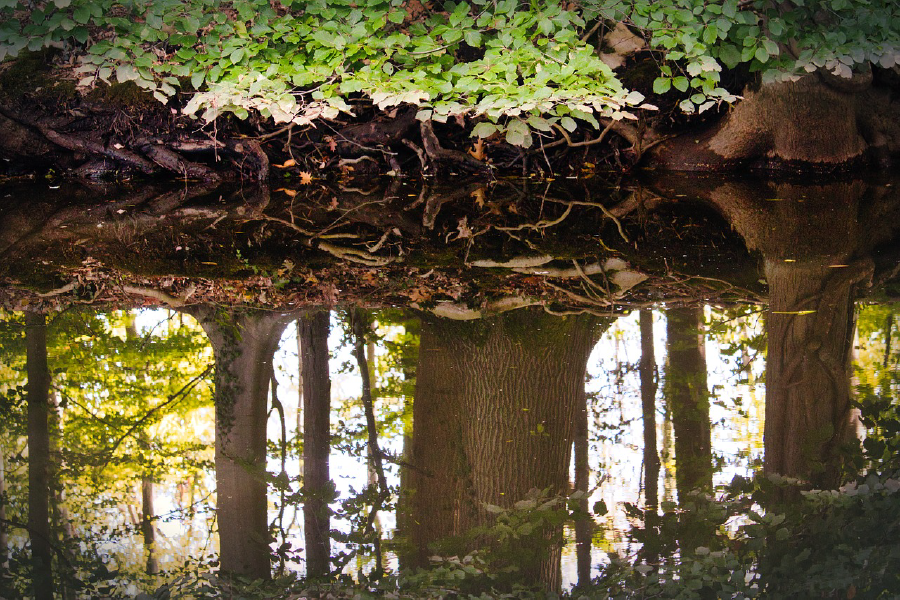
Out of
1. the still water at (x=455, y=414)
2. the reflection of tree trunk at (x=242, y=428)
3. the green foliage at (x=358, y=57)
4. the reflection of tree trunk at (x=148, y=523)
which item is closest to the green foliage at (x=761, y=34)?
the green foliage at (x=358, y=57)

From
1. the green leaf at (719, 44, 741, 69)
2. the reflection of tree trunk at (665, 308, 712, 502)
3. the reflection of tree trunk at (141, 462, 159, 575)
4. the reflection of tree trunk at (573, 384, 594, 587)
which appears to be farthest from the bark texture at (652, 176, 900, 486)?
the reflection of tree trunk at (141, 462, 159, 575)

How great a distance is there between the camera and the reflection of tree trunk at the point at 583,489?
1591 mm

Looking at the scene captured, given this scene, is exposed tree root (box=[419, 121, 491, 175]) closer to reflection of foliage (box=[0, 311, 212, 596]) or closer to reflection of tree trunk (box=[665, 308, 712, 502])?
reflection of foliage (box=[0, 311, 212, 596])

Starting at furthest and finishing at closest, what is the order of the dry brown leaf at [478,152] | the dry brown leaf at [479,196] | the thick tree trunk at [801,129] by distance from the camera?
the dry brown leaf at [478,152], the thick tree trunk at [801,129], the dry brown leaf at [479,196]

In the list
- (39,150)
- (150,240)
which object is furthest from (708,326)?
(39,150)

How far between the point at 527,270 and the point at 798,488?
1905 millimetres

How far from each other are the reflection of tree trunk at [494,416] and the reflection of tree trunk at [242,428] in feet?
1.12

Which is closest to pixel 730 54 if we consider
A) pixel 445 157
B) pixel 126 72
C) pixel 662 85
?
pixel 662 85

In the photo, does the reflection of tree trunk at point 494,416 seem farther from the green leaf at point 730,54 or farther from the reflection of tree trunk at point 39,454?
the green leaf at point 730,54

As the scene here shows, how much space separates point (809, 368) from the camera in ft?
8.03

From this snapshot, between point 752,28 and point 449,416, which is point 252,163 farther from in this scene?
point 449,416

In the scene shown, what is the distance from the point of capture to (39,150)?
761 centimetres

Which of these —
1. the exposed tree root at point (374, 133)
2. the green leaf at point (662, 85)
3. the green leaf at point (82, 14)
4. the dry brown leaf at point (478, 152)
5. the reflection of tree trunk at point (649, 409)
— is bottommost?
the reflection of tree trunk at point (649, 409)

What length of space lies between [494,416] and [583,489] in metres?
0.65
